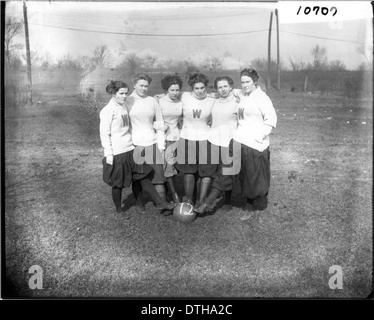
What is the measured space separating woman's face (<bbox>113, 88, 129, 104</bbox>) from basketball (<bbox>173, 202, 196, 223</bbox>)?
957 millimetres

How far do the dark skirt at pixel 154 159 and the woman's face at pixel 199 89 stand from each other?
0.53m

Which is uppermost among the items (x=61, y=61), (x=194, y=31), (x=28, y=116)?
(x=194, y=31)

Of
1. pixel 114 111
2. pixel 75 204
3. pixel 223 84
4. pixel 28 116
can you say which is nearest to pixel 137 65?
pixel 114 111

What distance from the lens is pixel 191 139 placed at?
2982mm

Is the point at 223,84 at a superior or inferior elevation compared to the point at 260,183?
superior

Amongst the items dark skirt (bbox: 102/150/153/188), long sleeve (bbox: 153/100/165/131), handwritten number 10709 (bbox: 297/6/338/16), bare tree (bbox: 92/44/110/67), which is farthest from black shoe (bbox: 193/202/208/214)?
handwritten number 10709 (bbox: 297/6/338/16)

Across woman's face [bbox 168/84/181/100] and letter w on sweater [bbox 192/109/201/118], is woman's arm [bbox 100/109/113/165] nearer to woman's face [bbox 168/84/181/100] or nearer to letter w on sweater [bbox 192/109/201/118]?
woman's face [bbox 168/84/181/100]

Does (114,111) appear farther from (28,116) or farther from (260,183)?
(260,183)

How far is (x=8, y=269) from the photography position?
2.67 metres

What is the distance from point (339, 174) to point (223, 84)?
1.13 meters

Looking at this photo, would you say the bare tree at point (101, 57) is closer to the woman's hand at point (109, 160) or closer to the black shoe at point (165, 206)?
the woman's hand at point (109, 160)

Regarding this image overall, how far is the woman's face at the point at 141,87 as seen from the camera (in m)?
2.82

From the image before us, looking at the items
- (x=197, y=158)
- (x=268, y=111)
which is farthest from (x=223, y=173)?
(x=268, y=111)

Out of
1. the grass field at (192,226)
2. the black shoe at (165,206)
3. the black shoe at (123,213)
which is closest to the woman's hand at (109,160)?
the grass field at (192,226)
